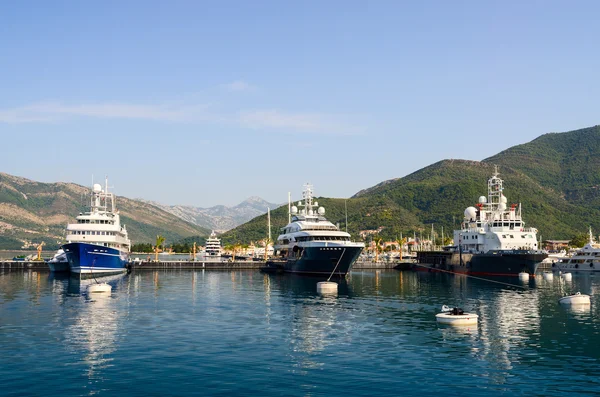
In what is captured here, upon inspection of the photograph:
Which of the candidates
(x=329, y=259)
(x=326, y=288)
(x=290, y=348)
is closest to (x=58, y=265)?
(x=329, y=259)

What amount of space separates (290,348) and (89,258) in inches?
3088

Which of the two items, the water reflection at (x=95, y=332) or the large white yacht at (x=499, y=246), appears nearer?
the water reflection at (x=95, y=332)

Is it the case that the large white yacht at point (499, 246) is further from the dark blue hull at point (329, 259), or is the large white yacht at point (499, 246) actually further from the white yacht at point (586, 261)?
the dark blue hull at point (329, 259)

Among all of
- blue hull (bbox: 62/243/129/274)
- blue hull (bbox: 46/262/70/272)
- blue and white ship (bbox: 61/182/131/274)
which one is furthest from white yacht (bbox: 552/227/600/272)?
Answer: blue hull (bbox: 46/262/70/272)

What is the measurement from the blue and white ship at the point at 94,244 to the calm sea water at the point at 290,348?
1379 inches

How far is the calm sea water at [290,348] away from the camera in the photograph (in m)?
30.7

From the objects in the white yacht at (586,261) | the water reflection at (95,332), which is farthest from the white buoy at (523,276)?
the water reflection at (95,332)

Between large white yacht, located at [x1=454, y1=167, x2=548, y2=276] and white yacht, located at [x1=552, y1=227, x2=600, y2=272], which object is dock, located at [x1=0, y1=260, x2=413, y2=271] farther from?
white yacht, located at [x1=552, y1=227, x2=600, y2=272]

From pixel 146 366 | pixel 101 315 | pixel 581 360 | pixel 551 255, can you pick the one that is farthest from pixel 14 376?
pixel 551 255

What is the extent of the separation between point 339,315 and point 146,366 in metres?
27.1

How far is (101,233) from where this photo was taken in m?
117

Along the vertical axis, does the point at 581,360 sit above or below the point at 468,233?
below

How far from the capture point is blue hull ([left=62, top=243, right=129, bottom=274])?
104875 millimetres

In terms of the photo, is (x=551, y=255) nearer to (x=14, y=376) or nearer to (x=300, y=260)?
(x=300, y=260)
